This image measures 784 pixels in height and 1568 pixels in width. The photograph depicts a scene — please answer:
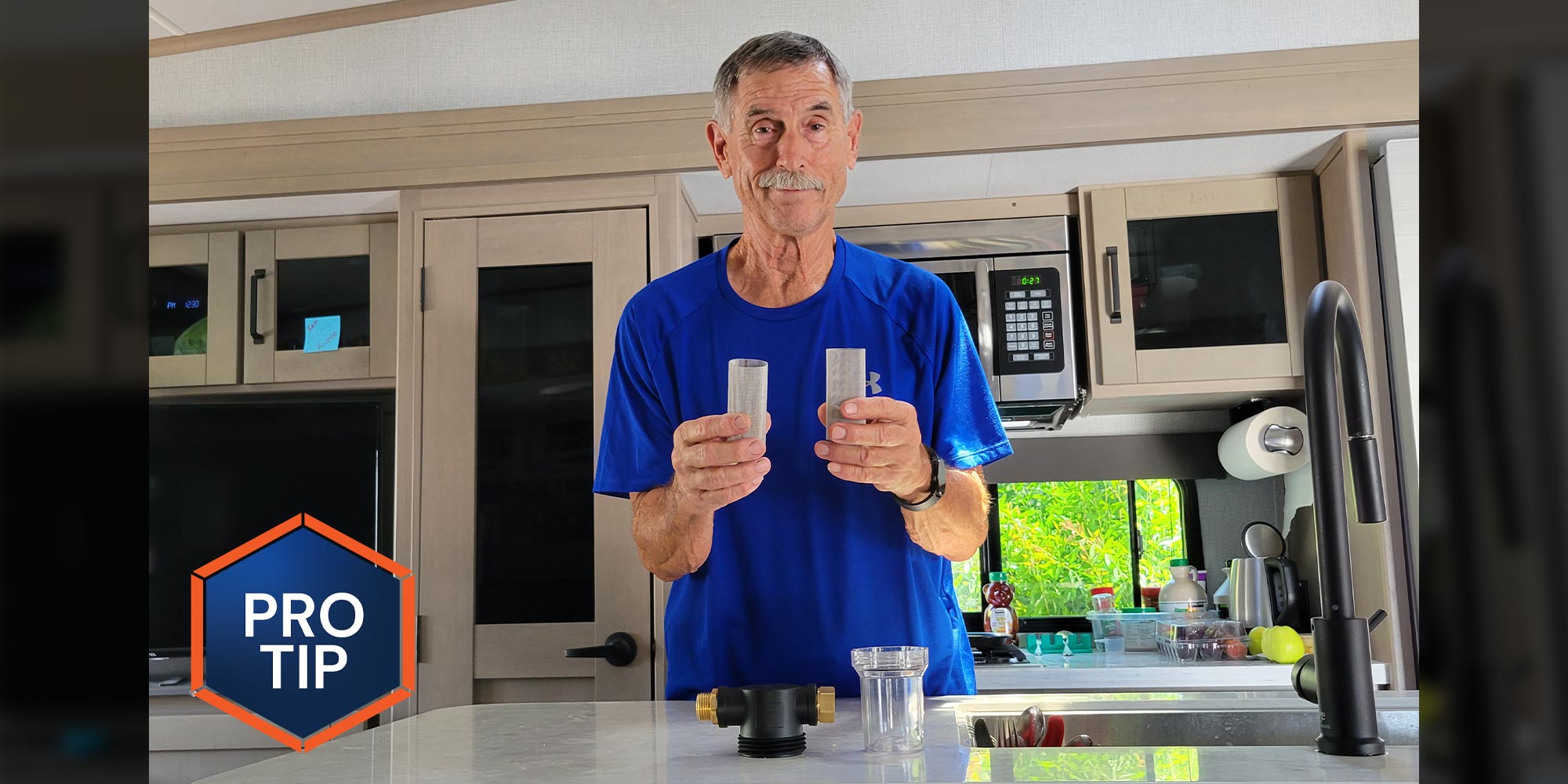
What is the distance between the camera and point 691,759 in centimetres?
80

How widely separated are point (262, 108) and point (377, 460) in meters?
0.86

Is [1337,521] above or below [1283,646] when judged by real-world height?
above

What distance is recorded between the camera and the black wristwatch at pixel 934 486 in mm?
1161

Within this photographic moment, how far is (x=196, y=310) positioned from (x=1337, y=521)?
8.67 ft

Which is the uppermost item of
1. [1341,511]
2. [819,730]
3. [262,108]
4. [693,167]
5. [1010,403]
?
[262,108]

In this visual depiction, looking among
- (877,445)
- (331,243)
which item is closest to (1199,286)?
(877,445)

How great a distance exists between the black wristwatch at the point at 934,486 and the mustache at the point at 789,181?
0.40 m

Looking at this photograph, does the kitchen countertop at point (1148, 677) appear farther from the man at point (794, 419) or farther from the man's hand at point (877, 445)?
the man's hand at point (877, 445)

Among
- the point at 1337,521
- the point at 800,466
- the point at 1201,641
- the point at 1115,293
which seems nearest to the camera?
the point at 1337,521

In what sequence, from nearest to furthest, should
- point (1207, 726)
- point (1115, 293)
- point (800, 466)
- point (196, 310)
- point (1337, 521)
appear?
1. point (1337, 521)
2. point (1207, 726)
3. point (800, 466)
4. point (1115, 293)
5. point (196, 310)

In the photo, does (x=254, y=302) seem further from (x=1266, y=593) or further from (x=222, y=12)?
(x=1266, y=593)
